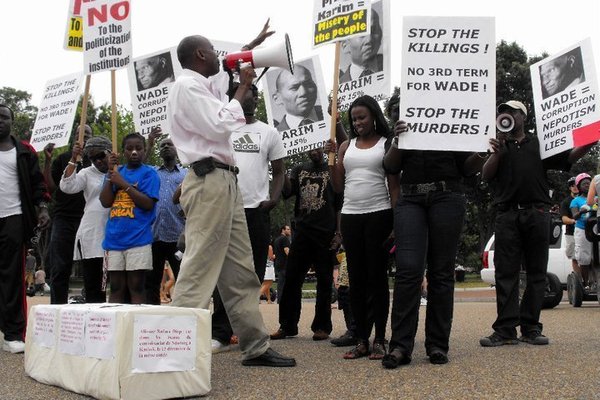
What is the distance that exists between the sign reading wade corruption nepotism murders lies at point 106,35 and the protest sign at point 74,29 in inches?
24.8

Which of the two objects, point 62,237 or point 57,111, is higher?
point 57,111

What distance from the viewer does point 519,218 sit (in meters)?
6.77

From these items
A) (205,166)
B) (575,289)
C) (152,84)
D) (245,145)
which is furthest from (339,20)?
(575,289)

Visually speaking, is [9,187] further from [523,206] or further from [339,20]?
[523,206]

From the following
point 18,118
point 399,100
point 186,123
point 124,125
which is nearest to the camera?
point 186,123

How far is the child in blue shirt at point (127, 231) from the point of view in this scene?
6.62 m

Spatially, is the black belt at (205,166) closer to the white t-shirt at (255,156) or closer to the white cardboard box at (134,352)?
the white cardboard box at (134,352)

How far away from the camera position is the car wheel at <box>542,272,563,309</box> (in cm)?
1241

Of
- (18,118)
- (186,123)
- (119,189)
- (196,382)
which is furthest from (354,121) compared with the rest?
(18,118)

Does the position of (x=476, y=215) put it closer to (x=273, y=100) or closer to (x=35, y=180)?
(x=273, y=100)

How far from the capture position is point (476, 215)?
1528 inches

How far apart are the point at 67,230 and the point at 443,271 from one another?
3609 millimetres

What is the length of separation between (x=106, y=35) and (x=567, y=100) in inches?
179

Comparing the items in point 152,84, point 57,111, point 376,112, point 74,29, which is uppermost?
point 74,29
